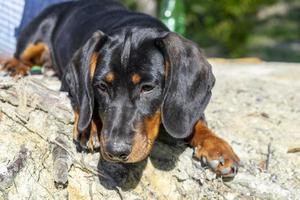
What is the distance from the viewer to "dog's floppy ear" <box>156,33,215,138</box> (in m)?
4.93

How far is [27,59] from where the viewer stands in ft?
24.6

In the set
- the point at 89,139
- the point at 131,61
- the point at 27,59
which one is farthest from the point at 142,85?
the point at 27,59

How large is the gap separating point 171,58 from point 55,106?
1.01m

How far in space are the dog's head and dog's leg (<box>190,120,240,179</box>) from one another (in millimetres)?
189

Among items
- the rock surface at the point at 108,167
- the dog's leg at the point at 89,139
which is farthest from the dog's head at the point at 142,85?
the rock surface at the point at 108,167

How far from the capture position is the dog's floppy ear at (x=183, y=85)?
194 inches

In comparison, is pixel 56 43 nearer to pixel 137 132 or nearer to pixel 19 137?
pixel 19 137

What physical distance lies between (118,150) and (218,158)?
84cm

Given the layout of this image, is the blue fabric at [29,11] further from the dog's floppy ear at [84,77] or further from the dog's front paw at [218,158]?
the dog's front paw at [218,158]

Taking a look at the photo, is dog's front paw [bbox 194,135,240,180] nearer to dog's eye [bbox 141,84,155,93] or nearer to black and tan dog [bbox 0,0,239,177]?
black and tan dog [bbox 0,0,239,177]

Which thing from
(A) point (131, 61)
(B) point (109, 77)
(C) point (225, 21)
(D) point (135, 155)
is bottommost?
(C) point (225, 21)

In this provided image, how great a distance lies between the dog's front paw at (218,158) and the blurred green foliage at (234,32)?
7180mm

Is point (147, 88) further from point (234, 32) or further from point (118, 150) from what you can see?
point (234, 32)

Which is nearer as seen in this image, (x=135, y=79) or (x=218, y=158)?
(x=135, y=79)
